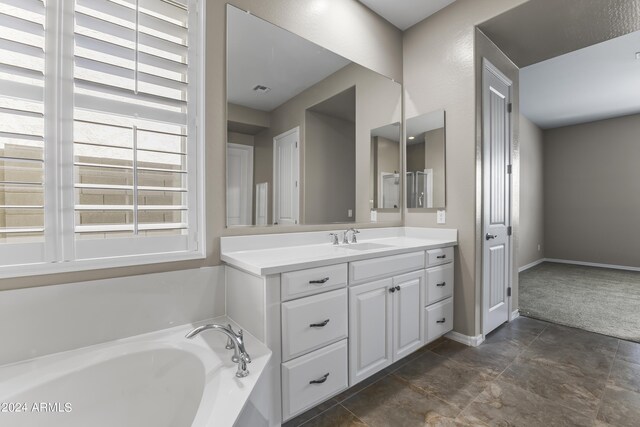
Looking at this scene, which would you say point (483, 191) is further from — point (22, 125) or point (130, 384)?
point (22, 125)

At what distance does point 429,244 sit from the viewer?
87.2 inches

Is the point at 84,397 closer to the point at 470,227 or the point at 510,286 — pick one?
the point at 470,227

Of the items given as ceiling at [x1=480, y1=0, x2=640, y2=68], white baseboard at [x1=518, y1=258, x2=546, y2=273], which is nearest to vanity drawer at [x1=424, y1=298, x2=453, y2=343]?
ceiling at [x1=480, y1=0, x2=640, y2=68]

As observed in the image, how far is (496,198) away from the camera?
2.66 m

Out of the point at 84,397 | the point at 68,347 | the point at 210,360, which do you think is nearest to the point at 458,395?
the point at 210,360

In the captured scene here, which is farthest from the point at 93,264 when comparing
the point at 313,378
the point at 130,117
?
the point at 313,378

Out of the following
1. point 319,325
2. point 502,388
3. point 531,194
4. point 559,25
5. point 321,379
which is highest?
point 559,25

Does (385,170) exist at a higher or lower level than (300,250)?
higher

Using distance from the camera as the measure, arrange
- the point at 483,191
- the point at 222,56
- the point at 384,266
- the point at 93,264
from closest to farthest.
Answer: the point at 93,264 → the point at 222,56 → the point at 384,266 → the point at 483,191

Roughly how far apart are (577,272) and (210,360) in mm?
6162

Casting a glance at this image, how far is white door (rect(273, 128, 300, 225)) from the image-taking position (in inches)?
78.2

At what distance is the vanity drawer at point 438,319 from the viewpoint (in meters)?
2.19

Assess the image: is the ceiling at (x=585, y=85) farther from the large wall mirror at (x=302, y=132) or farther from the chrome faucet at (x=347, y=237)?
the chrome faucet at (x=347, y=237)

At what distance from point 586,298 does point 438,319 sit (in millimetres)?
2639
